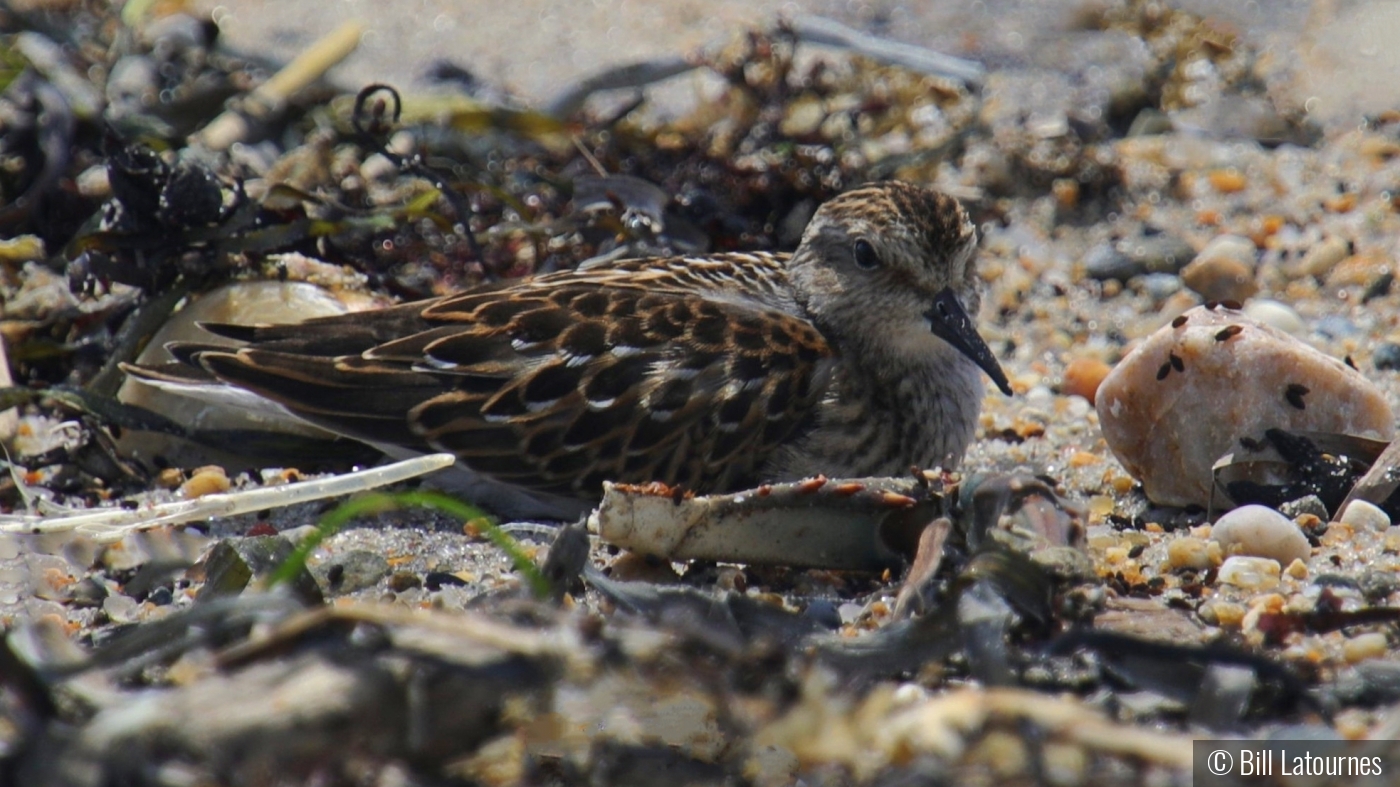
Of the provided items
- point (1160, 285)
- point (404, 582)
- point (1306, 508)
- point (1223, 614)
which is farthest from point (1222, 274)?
point (404, 582)

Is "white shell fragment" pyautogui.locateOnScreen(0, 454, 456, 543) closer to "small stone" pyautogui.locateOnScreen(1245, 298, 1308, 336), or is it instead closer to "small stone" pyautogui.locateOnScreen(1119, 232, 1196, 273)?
"small stone" pyautogui.locateOnScreen(1245, 298, 1308, 336)

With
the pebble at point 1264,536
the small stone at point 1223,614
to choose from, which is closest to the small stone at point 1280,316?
the pebble at point 1264,536

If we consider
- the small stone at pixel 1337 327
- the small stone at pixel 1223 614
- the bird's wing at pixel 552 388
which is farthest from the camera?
the small stone at pixel 1337 327

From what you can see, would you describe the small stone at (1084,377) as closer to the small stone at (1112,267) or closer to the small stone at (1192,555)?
the small stone at (1112,267)

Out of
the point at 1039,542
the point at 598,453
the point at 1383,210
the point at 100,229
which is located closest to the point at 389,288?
the point at 100,229

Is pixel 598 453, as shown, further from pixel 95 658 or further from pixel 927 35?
pixel 927 35

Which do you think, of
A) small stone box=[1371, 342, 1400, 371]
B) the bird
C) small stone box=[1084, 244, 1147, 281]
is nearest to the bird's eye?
the bird
